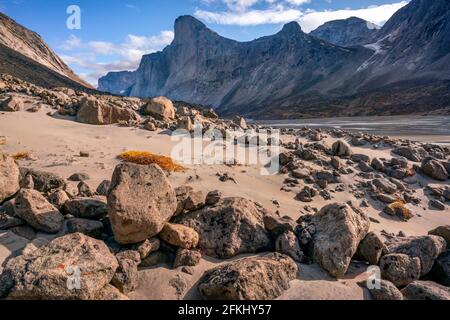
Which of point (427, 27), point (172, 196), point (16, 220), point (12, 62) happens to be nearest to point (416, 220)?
point (172, 196)

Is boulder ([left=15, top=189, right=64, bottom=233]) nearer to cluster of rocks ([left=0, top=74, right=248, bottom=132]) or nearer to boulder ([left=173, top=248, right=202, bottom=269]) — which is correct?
boulder ([left=173, top=248, right=202, bottom=269])

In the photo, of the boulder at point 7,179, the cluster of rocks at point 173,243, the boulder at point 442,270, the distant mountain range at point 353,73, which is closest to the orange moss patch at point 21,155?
the cluster of rocks at point 173,243

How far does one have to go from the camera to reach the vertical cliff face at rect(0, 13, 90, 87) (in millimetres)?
98562

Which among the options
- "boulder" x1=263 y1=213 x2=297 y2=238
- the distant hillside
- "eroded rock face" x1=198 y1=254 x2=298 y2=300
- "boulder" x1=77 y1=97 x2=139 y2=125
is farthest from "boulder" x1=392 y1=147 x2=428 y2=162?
the distant hillside

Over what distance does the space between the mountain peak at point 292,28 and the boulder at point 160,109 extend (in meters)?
176

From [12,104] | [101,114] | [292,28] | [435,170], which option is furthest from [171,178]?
[292,28]

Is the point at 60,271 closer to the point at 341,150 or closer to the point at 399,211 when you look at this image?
the point at 399,211

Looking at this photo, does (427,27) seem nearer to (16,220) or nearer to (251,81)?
(251,81)

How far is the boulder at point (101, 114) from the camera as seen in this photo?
19000 mm

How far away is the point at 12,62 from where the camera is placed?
73.6 metres

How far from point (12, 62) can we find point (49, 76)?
24.4ft

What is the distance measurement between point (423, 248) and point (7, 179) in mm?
8710

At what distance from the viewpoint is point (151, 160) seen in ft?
43.9
